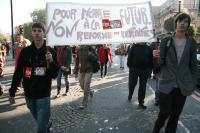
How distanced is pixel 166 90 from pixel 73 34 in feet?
6.85

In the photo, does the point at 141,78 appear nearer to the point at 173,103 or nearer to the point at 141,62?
the point at 141,62

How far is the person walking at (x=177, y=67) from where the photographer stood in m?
5.24

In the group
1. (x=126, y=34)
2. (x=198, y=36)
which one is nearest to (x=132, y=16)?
(x=126, y=34)

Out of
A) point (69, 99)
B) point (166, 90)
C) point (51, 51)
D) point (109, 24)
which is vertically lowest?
point (69, 99)

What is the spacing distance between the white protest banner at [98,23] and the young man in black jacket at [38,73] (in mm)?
1193

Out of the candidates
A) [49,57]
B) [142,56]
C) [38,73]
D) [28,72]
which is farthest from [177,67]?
[142,56]

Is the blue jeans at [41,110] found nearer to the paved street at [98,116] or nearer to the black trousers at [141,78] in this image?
the paved street at [98,116]

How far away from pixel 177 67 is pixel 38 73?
1940 mm

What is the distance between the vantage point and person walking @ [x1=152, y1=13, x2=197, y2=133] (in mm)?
5242

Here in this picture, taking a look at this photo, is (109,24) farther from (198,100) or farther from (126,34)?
(198,100)

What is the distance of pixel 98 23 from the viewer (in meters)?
6.78

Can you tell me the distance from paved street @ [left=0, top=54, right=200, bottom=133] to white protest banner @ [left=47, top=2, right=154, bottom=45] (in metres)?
1.59

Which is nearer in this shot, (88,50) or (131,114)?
(131,114)

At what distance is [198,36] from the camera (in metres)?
34.1
